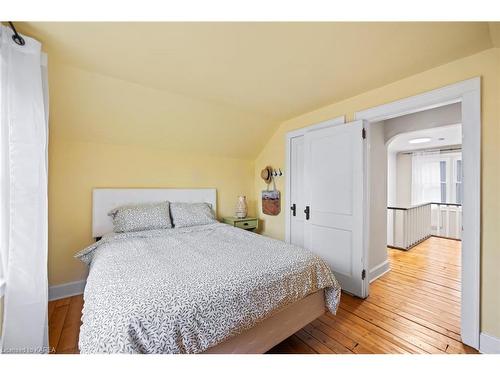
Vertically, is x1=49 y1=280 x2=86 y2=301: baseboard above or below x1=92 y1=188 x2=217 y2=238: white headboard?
below

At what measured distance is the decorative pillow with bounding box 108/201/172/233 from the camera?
246 centimetres

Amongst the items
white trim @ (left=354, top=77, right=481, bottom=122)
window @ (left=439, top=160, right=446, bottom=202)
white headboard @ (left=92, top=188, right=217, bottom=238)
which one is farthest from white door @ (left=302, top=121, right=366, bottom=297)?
window @ (left=439, top=160, right=446, bottom=202)

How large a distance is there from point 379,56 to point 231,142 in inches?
87.0

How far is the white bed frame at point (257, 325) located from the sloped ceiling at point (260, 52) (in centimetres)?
137

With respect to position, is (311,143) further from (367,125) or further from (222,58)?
(222,58)

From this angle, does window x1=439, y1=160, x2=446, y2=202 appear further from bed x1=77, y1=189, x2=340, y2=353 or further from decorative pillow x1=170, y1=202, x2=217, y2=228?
decorative pillow x1=170, y1=202, x2=217, y2=228

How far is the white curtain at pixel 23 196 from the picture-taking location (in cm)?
133

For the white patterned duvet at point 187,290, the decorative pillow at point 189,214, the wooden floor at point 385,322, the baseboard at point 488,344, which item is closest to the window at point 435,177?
the wooden floor at point 385,322

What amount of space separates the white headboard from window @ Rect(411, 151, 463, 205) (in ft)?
19.1

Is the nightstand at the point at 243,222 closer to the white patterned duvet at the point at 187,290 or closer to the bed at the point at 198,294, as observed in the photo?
the bed at the point at 198,294

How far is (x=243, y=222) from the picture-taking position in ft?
11.2

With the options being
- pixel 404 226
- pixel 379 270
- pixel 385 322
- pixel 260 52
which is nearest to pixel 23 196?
pixel 260 52

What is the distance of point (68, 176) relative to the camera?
98.2 inches
